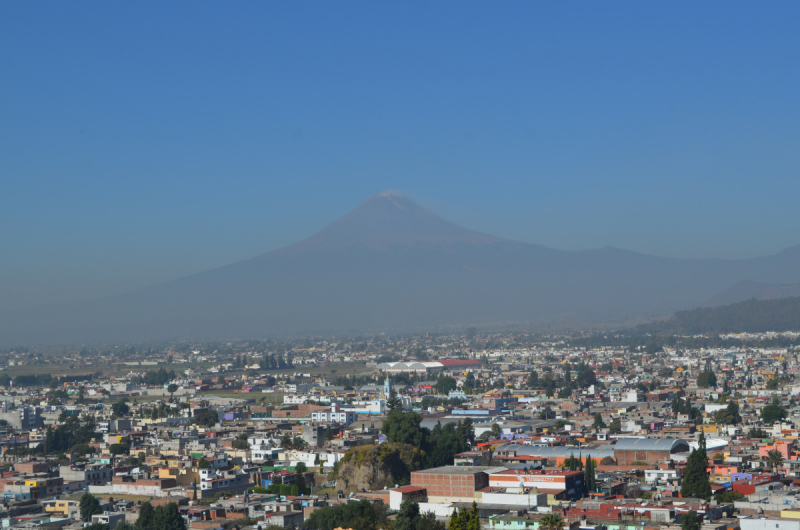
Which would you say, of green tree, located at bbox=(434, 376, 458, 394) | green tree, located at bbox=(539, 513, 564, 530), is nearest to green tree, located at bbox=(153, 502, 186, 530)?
green tree, located at bbox=(539, 513, 564, 530)

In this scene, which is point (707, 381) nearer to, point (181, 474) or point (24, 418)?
point (24, 418)

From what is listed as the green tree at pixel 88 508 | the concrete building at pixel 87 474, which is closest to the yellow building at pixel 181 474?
the concrete building at pixel 87 474

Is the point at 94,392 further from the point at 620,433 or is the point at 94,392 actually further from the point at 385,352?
the point at 385,352

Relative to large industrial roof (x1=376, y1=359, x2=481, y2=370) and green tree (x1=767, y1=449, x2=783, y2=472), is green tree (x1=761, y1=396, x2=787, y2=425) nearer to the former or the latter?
green tree (x1=767, y1=449, x2=783, y2=472)

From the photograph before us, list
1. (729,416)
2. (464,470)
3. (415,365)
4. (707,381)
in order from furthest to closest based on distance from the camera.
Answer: (415,365)
(707,381)
(729,416)
(464,470)

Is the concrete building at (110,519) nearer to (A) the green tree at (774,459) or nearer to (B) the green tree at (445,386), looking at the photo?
(A) the green tree at (774,459)

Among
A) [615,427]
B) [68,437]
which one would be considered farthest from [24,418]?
[615,427]
